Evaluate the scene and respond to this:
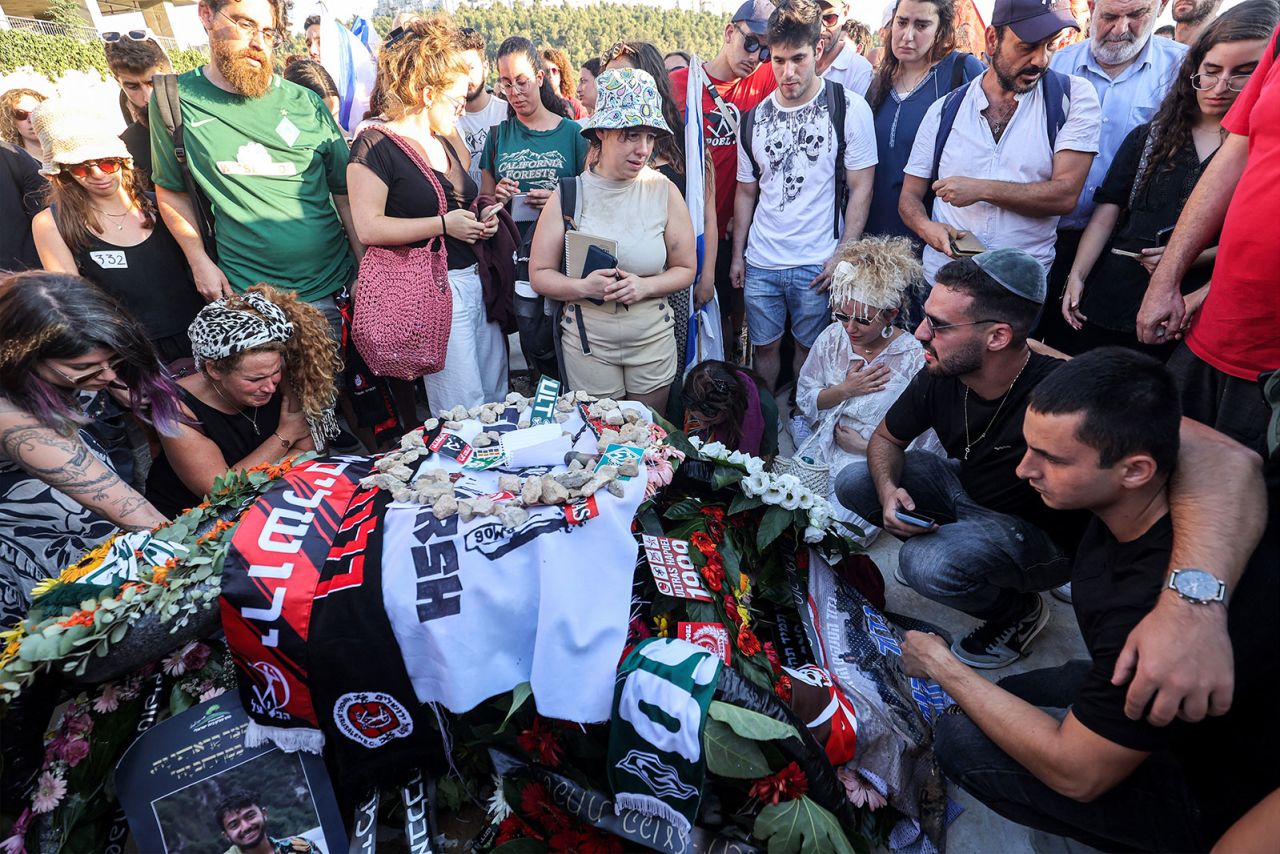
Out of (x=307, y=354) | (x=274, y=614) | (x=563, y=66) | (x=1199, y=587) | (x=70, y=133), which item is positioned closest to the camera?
(x=1199, y=587)

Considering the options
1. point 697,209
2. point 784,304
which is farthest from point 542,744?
point 784,304

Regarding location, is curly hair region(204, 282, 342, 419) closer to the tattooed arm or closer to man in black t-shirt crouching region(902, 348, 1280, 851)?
the tattooed arm

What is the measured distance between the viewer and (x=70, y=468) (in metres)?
2.18

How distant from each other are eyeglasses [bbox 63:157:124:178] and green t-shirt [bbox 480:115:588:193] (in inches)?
74.9

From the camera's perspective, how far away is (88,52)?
72.1ft

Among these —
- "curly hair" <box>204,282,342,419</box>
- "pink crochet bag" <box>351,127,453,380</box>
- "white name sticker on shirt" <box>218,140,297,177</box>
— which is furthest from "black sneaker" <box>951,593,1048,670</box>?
"white name sticker on shirt" <box>218,140,297,177</box>

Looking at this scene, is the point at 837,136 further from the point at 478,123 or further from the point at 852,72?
the point at 478,123

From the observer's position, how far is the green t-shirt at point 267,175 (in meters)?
3.19

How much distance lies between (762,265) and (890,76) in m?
1.38

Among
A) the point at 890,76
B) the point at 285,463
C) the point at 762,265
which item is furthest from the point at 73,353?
the point at 890,76

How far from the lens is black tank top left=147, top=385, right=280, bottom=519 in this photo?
8.59ft

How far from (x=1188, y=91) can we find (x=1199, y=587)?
2635 millimetres

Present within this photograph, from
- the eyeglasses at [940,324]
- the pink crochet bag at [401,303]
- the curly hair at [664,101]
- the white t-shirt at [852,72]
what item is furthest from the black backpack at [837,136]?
the pink crochet bag at [401,303]

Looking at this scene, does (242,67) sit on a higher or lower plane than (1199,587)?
higher
